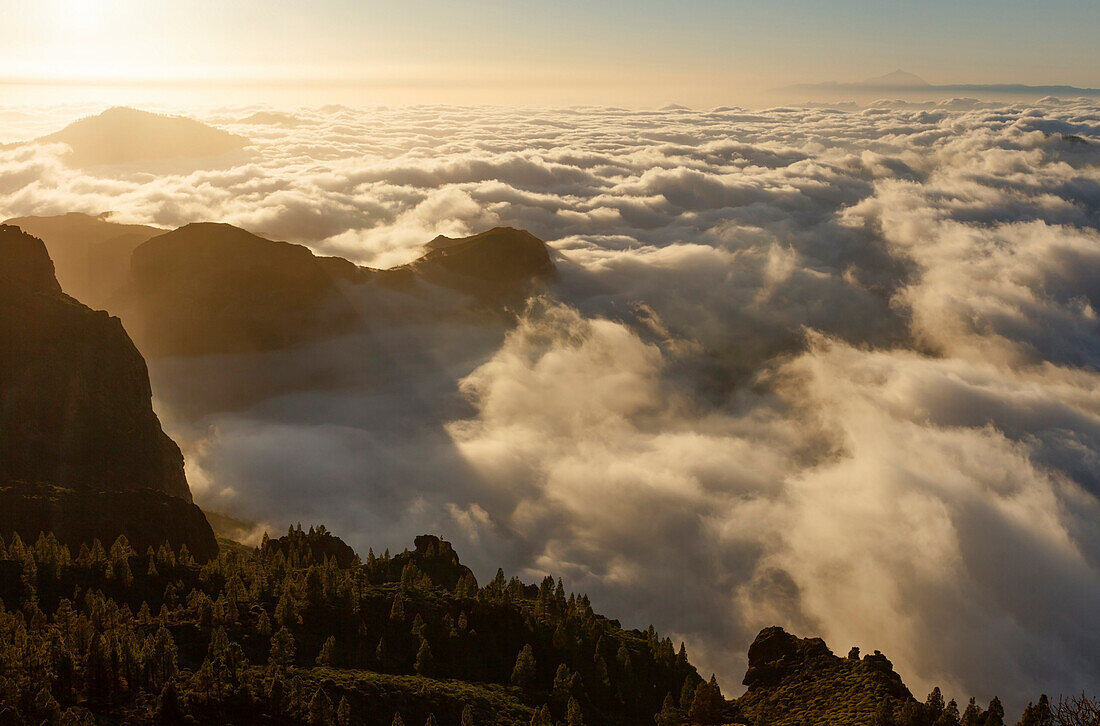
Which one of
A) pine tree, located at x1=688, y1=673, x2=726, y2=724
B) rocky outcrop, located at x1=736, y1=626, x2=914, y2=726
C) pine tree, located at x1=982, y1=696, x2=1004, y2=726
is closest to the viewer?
pine tree, located at x1=982, y1=696, x2=1004, y2=726

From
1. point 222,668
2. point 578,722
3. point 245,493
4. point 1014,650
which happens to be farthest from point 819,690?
point 245,493

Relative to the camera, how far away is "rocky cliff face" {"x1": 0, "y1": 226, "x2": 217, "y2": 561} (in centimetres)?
11019

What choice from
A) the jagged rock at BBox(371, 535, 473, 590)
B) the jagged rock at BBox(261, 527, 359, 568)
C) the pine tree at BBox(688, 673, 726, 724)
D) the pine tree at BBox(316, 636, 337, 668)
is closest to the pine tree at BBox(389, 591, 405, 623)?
the pine tree at BBox(316, 636, 337, 668)

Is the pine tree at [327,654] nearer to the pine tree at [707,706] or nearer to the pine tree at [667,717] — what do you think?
the pine tree at [667,717]

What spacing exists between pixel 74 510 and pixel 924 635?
547 feet

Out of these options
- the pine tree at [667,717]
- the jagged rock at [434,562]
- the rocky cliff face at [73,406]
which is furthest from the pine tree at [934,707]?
the rocky cliff face at [73,406]

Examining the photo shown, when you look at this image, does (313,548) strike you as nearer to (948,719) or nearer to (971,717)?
(948,719)

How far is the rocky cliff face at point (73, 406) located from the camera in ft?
362

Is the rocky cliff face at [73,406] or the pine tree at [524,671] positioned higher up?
the rocky cliff face at [73,406]

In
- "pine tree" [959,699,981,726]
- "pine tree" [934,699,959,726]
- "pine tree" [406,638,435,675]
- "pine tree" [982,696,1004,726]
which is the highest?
"pine tree" [959,699,981,726]

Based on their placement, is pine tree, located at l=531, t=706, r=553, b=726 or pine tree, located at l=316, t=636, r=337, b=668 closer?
pine tree, located at l=531, t=706, r=553, b=726

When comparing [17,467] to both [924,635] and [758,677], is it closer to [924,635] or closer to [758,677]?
[758,677]

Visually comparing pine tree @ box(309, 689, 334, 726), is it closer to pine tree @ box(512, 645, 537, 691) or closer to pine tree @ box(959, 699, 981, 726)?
pine tree @ box(512, 645, 537, 691)

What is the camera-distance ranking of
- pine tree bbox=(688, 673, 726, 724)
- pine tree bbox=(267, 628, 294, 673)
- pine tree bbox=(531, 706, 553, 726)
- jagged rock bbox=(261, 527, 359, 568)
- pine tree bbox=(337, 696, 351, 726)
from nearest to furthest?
A: pine tree bbox=(337, 696, 351, 726) → pine tree bbox=(531, 706, 553, 726) → pine tree bbox=(267, 628, 294, 673) → pine tree bbox=(688, 673, 726, 724) → jagged rock bbox=(261, 527, 359, 568)
